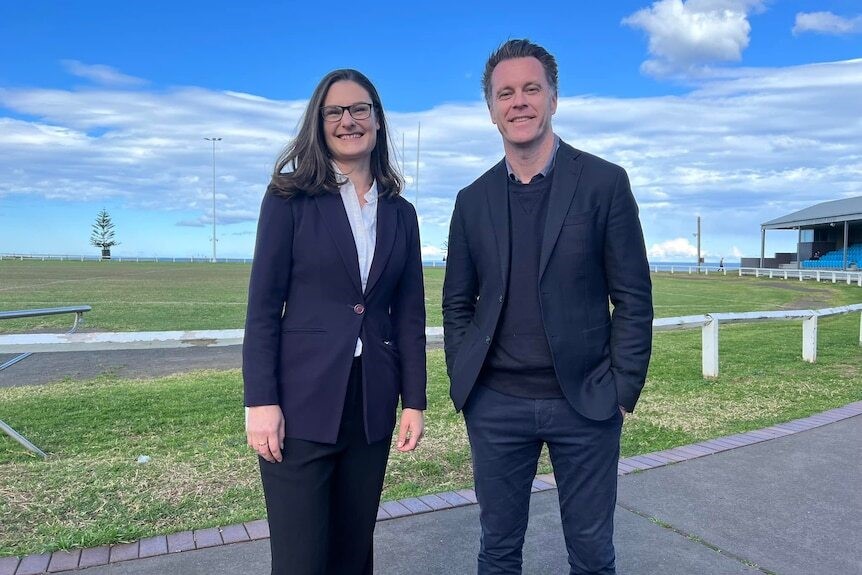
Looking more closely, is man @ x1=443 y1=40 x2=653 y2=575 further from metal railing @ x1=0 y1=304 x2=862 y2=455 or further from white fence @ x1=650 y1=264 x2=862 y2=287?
white fence @ x1=650 y1=264 x2=862 y2=287

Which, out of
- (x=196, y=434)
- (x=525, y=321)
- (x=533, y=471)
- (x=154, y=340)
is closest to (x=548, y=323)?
(x=525, y=321)

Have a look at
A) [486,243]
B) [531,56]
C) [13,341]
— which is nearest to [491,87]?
[531,56]

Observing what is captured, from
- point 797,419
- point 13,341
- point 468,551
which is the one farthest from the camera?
point 797,419

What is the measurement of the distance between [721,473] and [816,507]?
0.65m

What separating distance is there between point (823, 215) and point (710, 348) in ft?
160

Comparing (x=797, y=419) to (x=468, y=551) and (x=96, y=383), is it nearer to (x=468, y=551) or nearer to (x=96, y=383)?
→ (x=468, y=551)

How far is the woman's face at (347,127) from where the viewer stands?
2.36 metres

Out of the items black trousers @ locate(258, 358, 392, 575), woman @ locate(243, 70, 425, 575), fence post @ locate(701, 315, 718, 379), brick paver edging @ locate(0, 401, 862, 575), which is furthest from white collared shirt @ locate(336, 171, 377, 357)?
fence post @ locate(701, 315, 718, 379)

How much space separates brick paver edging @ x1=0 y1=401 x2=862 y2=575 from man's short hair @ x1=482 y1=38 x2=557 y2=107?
2463 millimetres

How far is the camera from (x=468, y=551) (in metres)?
3.44

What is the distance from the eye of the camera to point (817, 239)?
5566 centimetres

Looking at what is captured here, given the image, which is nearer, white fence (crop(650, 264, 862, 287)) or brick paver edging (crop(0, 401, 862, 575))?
brick paver edging (crop(0, 401, 862, 575))

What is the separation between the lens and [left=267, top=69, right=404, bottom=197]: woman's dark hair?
7.47ft

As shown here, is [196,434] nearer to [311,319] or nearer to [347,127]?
[311,319]
